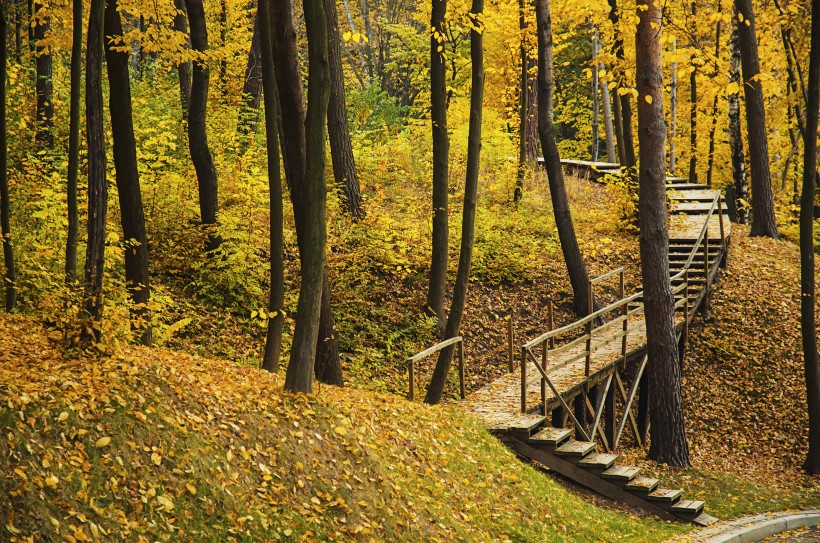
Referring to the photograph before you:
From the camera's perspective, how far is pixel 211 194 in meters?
13.8

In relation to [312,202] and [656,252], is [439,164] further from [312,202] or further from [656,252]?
[312,202]

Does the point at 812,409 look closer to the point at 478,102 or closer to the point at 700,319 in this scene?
the point at 700,319

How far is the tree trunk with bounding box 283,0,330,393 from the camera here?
7566 mm

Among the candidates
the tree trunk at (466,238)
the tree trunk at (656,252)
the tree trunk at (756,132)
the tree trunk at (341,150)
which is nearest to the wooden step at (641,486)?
the tree trunk at (656,252)

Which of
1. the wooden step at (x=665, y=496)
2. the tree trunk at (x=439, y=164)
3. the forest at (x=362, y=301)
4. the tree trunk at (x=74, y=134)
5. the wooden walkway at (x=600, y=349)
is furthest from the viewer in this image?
the tree trunk at (x=439, y=164)

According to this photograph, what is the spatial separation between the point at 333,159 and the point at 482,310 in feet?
14.4

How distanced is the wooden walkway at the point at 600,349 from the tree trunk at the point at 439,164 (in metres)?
2.00

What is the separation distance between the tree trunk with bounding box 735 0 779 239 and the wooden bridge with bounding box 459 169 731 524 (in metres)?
1.08

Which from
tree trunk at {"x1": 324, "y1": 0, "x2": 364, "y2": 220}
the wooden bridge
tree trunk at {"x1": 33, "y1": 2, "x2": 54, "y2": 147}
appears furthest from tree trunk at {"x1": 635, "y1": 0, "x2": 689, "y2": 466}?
tree trunk at {"x1": 33, "y1": 2, "x2": 54, "y2": 147}

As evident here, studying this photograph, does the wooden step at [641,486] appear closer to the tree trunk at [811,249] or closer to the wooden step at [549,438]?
the wooden step at [549,438]

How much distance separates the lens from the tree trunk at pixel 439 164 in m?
12.3

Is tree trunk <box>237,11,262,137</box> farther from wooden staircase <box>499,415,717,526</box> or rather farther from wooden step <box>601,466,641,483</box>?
wooden step <box>601,466,641,483</box>

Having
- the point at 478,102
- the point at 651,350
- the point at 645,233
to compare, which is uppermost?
the point at 478,102

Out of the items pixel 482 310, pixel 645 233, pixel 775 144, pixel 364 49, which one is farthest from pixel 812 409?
pixel 364 49
